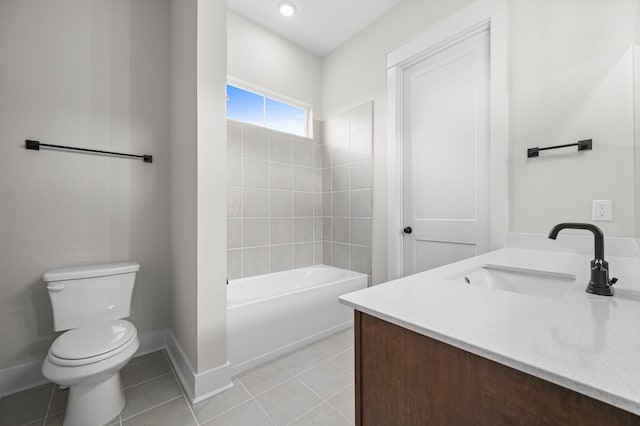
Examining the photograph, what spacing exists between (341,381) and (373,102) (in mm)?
2367

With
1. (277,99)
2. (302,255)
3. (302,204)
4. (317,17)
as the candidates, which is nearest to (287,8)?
(317,17)

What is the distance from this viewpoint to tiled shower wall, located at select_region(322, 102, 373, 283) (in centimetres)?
267

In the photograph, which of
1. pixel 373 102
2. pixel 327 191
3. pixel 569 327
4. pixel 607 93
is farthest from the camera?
pixel 327 191

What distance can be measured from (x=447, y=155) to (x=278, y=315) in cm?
179

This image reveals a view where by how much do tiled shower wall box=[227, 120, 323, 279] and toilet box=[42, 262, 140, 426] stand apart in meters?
0.94

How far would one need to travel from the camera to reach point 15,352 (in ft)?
5.33

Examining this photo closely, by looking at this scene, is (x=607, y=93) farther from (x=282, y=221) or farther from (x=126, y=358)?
(x=126, y=358)

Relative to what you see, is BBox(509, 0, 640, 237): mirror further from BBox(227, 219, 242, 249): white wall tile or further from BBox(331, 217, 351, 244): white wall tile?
BBox(227, 219, 242, 249): white wall tile

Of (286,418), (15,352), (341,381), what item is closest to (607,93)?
(341,381)

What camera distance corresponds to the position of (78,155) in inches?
70.8

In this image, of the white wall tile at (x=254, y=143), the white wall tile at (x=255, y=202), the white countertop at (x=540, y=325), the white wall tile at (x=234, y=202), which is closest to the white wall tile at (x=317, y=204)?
the white wall tile at (x=255, y=202)

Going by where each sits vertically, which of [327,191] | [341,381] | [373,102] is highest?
[373,102]

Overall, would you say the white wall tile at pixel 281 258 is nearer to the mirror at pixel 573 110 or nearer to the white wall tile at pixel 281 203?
the white wall tile at pixel 281 203

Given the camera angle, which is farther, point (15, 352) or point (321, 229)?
point (321, 229)
